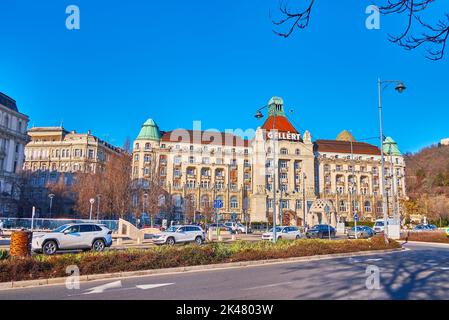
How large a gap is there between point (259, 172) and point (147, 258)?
73.6 meters

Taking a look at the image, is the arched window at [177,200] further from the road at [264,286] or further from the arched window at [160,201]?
the road at [264,286]

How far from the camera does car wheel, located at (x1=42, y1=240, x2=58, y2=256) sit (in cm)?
1944

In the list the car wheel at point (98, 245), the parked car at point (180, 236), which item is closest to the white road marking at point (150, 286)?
the car wheel at point (98, 245)

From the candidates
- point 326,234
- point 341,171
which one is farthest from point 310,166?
point 326,234

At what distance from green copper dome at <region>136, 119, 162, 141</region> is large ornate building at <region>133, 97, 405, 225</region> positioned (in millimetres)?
116

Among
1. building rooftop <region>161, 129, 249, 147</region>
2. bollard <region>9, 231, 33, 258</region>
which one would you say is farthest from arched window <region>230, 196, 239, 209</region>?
bollard <region>9, 231, 33, 258</region>

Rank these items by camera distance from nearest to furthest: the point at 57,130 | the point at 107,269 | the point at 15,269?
the point at 15,269
the point at 107,269
the point at 57,130

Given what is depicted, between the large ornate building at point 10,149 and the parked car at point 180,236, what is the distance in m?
48.5

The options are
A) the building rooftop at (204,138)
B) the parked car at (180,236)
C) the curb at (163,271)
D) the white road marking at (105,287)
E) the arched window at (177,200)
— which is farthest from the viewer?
the building rooftop at (204,138)

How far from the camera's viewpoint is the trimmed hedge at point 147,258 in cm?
1171

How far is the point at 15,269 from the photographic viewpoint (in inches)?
447

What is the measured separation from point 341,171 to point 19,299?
93.7 m
